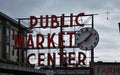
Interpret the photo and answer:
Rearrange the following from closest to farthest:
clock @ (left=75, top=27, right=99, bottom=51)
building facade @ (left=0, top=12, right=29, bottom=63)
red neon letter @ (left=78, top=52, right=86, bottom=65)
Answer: clock @ (left=75, top=27, right=99, bottom=51), red neon letter @ (left=78, top=52, right=86, bottom=65), building facade @ (left=0, top=12, right=29, bottom=63)

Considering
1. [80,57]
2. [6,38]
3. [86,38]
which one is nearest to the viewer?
[86,38]

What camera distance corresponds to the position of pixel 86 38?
35.9 meters

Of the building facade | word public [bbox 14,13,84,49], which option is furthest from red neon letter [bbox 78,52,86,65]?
the building facade

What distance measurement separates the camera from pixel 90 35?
37.1 m

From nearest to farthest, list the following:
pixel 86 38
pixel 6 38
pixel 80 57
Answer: pixel 86 38, pixel 80 57, pixel 6 38

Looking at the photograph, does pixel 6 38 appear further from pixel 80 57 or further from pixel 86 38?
pixel 86 38

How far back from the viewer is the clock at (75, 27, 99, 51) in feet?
116

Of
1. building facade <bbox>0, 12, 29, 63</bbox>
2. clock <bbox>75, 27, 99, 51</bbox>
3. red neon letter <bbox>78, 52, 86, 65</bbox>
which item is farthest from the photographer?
building facade <bbox>0, 12, 29, 63</bbox>

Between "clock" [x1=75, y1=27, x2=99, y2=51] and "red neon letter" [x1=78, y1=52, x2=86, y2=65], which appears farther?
"red neon letter" [x1=78, y1=52, x2=86, y2=65]

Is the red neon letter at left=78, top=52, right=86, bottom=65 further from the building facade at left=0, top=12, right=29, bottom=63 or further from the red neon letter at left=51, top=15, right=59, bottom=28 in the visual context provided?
the building facade at left=0, top=12, right=29, bottom=63

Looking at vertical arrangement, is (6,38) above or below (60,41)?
above

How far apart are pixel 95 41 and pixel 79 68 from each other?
8.33m

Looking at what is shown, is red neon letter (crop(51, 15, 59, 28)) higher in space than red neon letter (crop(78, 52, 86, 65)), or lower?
higher

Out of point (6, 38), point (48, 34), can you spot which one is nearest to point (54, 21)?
point (48, 34)
